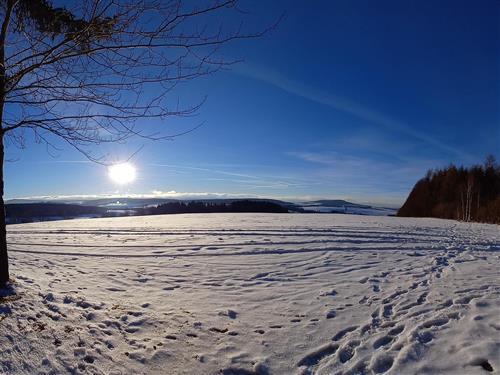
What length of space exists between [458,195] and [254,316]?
136 feet

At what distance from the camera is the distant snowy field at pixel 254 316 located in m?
3.50

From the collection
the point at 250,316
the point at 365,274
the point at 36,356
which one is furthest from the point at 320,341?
the point at 365,274

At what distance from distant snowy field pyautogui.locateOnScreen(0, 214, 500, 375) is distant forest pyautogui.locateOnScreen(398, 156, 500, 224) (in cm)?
2731

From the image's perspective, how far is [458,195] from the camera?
38469mm

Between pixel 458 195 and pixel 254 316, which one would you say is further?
pixel 458 195

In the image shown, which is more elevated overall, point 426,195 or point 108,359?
point 426,195

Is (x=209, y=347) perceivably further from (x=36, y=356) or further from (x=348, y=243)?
(x=348, y=243)

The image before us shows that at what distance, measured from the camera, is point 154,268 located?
8156 millimetres

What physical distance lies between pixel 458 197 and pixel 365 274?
124 ft

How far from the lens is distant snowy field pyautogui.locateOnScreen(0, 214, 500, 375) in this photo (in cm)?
350

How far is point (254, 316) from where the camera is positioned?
4.89 m

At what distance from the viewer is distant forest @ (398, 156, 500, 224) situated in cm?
3187

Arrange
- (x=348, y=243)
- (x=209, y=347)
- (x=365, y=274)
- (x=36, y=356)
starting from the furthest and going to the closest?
1. (x=348, y=243)
2. (x=365, y=274)
3. (x=209, y=347)
4. (x=36, y=356)

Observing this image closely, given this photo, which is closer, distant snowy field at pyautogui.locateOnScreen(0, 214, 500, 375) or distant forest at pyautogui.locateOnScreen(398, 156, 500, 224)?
distant snowy field at pyautogui.locateOnScreen(0, 214, 500, 375)
